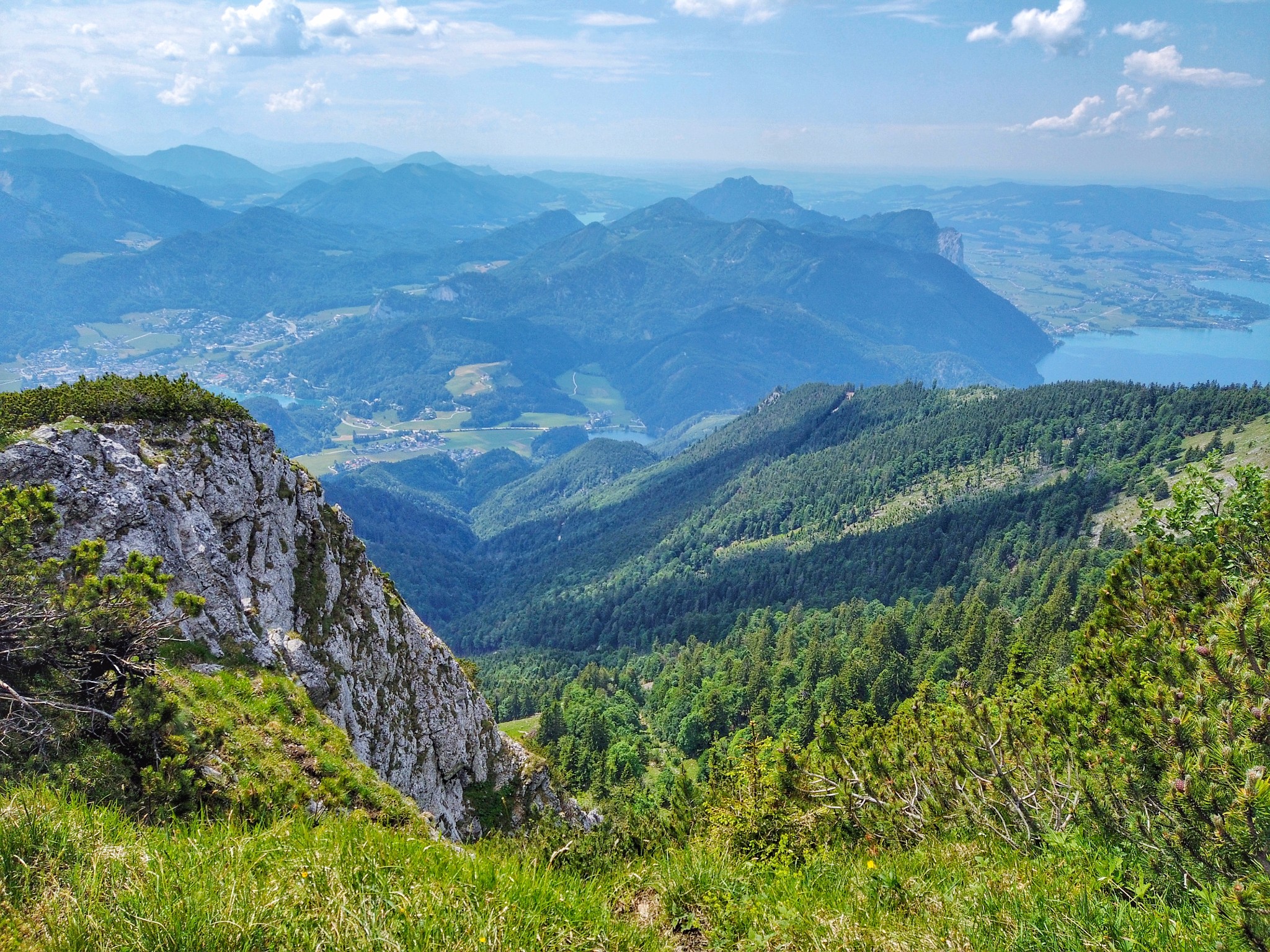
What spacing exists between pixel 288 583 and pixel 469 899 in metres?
23.7

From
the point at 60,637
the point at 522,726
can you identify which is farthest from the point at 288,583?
the point at 522,726

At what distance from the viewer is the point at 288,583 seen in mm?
27438

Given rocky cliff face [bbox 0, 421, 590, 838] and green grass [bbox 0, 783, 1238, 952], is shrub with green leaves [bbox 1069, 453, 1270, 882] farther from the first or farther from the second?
rocky cliff face [bbox 0, 421, 590, 838]

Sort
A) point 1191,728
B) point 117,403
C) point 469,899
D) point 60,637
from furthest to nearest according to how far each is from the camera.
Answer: point 117,403 → point 60,637 → point 1191,728 → point 469,899

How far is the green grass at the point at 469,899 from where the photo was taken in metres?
5.91

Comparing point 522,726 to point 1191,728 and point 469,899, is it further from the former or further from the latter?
point 1191,728

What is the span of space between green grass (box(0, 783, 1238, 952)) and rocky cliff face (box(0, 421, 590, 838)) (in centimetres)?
1270

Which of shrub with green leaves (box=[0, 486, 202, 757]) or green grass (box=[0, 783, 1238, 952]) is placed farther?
shrub with green leaves (box=[0, 486, 202, 757])

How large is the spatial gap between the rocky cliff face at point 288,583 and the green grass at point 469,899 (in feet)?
41.7

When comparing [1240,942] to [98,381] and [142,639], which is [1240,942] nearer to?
[142,639]

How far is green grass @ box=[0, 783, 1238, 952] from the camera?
19.4ft

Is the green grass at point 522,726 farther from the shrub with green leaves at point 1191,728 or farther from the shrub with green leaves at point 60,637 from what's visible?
the shrub with green leaves at point 1191,728

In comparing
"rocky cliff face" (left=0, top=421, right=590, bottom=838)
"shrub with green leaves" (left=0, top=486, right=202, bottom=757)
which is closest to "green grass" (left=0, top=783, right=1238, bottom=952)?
"shrub with green leaves" (left=0, top=486, right=202, bottom=757)

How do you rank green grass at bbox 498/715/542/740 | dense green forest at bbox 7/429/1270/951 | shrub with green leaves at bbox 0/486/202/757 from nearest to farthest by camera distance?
dense green forest at bbox 7/429/1270/951
shrub with green leaves at bbox 0/486/202/757
green grass at bbox 498/715/542/740
